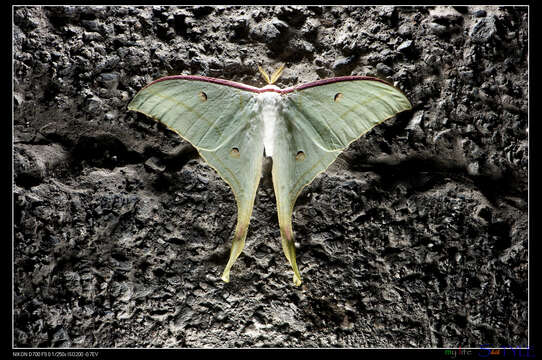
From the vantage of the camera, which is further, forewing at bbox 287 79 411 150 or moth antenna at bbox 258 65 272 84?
moth antenna at bbox 258 65 272 84

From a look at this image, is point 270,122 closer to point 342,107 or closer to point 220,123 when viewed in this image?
point 220,123

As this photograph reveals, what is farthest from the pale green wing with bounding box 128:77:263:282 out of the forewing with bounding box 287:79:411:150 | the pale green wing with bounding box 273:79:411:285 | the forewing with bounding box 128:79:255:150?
the forewing with bounding box 287:79:411:150

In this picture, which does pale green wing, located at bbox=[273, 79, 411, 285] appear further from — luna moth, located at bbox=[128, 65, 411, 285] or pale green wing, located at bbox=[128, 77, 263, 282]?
pale green wing, located at bbox=[128, 77, 263, 282]

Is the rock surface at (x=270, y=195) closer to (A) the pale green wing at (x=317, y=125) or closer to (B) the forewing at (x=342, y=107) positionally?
(A) the pale green wing at (x=317, y=125)

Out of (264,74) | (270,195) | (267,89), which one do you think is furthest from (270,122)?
(270,195)

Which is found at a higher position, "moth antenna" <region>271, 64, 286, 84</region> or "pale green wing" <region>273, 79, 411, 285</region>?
"moth antenna" <region>271, 64, 286, 84</region>

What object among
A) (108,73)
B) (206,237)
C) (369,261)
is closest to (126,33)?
(108,73)

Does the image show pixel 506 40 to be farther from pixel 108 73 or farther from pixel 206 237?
pixel 108 73
